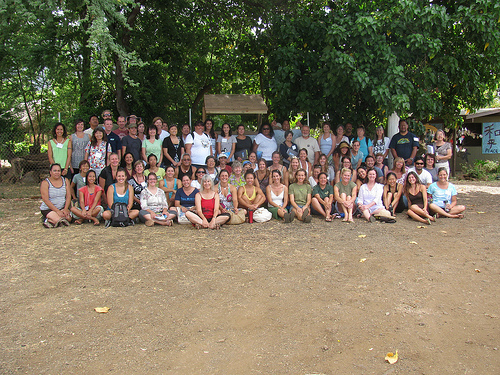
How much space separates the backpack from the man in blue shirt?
17.5 ft

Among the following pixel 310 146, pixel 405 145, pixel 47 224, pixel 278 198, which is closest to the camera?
pixel 47 224

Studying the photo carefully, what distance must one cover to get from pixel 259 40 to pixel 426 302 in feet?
29.9

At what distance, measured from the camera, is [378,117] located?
10.6m

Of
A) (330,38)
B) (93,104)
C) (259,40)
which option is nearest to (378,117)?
(330,38)

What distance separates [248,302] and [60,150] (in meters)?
5.17

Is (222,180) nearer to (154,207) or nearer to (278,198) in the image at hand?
(278,198)

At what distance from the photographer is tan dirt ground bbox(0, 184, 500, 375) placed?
10.2ft

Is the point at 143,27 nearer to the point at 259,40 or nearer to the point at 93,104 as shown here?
the point at 93,104

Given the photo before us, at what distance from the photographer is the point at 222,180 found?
7.84m

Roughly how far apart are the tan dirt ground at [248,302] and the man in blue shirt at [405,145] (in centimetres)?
277

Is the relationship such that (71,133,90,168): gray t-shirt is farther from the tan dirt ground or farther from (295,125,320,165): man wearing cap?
(295,125,320,165): man wearing cap

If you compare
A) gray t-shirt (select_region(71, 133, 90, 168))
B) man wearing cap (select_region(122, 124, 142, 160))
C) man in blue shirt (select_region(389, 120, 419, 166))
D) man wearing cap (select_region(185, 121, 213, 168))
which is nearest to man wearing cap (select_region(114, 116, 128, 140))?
man wearing cap (select_region(122, 124, 142, 160))

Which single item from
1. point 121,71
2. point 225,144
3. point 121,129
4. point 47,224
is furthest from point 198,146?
point 121,71

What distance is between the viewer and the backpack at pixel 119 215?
719 centimetres
